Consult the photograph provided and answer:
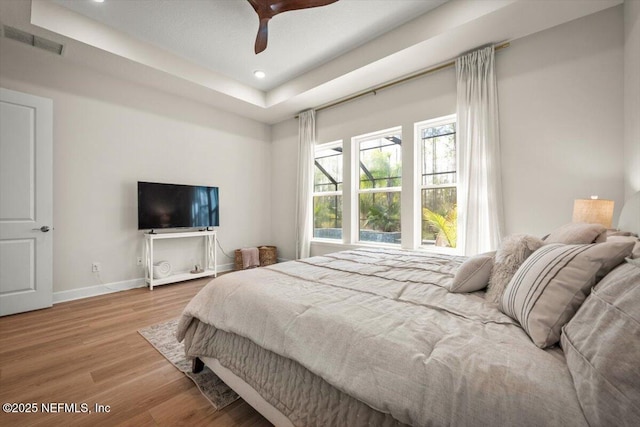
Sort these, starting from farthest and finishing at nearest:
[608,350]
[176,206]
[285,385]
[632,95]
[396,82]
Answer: [176,206] → [396,82] → [632,95] → [285,385] → [608,350]

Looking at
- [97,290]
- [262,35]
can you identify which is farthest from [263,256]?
[262,35]

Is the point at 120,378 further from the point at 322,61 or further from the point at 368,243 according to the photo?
the point at 322,61

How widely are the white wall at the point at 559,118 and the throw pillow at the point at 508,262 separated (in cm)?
182

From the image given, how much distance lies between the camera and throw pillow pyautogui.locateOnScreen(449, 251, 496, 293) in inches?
54.4

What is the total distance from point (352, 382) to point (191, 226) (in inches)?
152

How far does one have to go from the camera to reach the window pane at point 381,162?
3.95 metres

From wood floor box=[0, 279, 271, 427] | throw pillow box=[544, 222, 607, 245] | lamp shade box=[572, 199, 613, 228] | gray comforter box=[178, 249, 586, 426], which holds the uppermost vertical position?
lamp shade box=[572, 199, 613, 228]

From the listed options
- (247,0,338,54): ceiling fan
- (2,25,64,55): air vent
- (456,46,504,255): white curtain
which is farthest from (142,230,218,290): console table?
(456,46,504,255): white curtain

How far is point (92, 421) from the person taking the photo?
1380mm

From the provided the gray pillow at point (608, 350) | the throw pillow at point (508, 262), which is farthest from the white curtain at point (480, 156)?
the gray pillow at point (608, 350)

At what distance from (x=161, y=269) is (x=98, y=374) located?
2.23 meters

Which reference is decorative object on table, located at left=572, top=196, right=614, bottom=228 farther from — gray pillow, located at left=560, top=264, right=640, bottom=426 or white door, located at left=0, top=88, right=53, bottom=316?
white door, located at left=0, top=88, right=53, bottom=316

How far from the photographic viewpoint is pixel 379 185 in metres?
4.15

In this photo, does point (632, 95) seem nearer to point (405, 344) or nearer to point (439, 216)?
point (439, 216)
